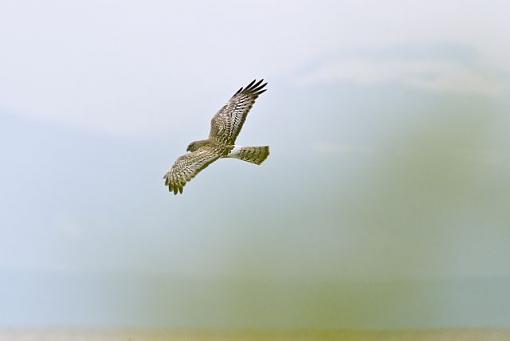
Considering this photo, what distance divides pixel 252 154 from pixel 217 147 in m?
0.26

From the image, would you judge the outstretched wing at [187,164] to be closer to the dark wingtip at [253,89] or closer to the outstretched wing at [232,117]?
the outstretched wing at [232,117]

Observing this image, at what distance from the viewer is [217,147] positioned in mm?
3986

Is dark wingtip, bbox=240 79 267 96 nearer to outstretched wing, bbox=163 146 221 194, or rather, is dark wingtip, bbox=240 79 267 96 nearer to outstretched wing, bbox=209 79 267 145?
outstretched wing, bbox=209 79 267 145

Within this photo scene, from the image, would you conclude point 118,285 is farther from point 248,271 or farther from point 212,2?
point 248,271

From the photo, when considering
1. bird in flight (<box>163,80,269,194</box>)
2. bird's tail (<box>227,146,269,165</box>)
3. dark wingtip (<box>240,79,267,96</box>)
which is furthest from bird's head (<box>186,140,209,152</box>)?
dark wingtip (<box>240,79,267,96</box>)

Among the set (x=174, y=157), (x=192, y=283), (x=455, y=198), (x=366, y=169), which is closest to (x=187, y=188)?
(x=174, y=157)

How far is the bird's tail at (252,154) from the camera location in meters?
4.00

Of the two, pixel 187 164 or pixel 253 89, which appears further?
pixel 253 89

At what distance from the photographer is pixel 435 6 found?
467cm

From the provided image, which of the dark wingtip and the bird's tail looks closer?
the bird's tail

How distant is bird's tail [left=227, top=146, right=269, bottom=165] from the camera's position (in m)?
4.00

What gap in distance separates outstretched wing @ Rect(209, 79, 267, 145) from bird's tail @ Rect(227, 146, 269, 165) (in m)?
0.08

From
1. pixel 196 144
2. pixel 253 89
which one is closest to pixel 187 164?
pixel 196 144

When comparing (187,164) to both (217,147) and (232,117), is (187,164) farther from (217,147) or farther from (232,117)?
(232,117)
